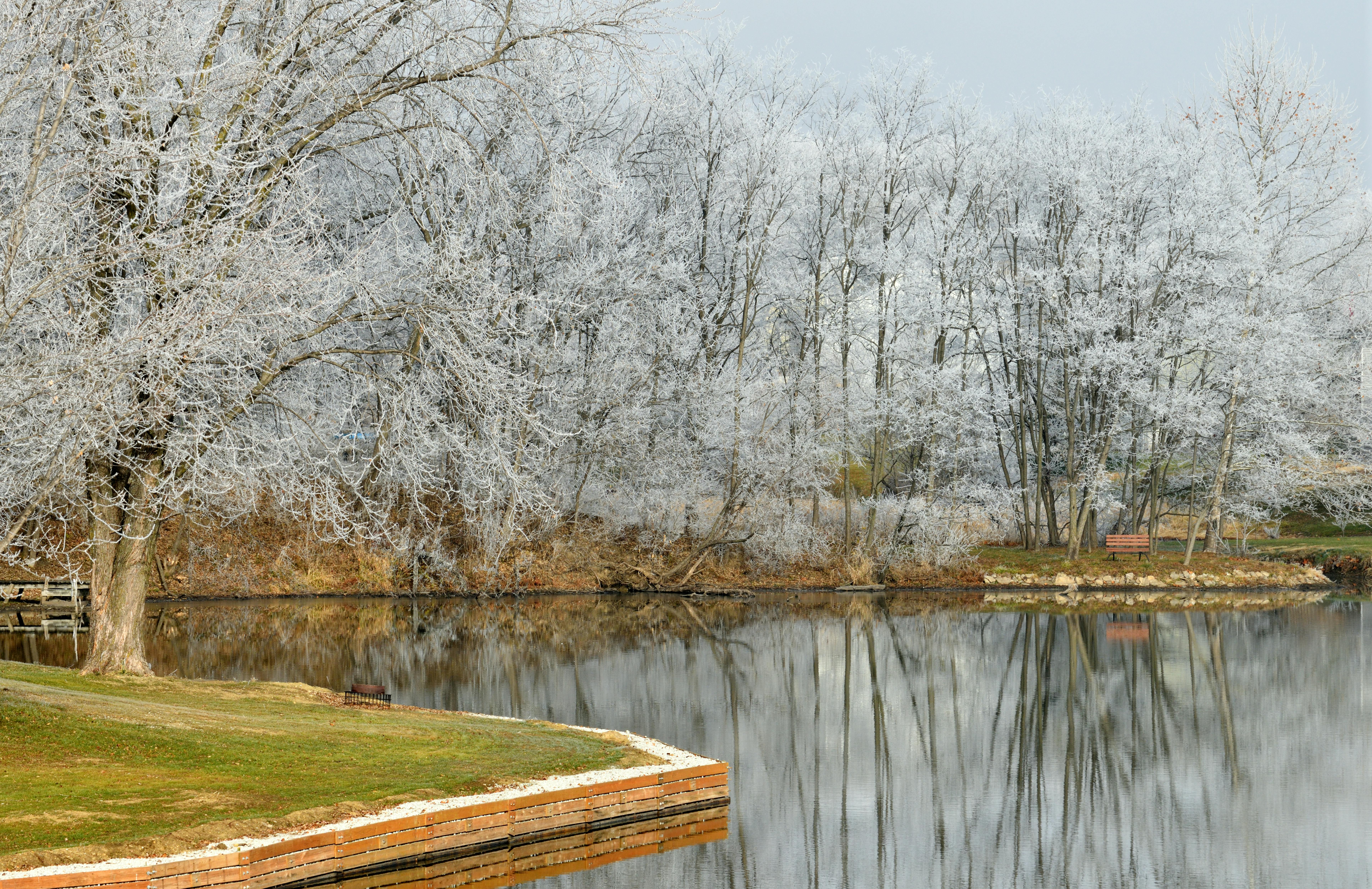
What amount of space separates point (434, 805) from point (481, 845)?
424mm

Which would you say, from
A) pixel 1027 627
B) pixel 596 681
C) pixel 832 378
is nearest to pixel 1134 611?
pixel 1027 627

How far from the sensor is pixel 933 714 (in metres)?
14.9

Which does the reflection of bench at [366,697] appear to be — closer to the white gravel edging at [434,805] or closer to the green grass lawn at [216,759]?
the green grass lawn at [216,759]

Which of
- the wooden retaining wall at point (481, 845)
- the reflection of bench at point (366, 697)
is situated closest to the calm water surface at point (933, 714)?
the wooden retaining wall at point (481, 845)

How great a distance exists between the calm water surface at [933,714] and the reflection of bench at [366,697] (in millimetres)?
1223

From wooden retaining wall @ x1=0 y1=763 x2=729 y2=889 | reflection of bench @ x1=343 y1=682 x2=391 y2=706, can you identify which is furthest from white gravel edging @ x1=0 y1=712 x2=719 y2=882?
reflection of bench @ x1=343 y1=682 x2=391 y2=706

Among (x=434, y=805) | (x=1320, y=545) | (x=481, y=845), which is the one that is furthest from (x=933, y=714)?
(x=1320, y=545)

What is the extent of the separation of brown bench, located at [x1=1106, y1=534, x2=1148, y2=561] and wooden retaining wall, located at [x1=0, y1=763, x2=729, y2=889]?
2374 centimetres

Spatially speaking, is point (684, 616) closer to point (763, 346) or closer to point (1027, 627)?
point (1027, 627)

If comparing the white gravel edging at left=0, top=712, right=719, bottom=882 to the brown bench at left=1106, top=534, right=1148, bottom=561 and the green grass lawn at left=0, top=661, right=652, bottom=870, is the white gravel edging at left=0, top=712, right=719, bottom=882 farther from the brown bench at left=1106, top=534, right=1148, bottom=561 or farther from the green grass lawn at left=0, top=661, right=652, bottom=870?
the brown bench at left=1106, top=534, right=1148, bottom=561

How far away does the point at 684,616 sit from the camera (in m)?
25.7

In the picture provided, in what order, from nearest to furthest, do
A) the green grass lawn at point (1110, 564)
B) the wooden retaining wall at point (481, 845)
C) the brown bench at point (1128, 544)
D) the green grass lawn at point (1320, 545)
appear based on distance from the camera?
the wooden retaining wall at point (481, 845)
the green grass lawn at point (1110, 564)
the brown bench at point (1128, 544)
the green grass lawn at point (1320, 545)

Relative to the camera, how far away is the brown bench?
31.2m

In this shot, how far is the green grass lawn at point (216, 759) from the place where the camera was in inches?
298
